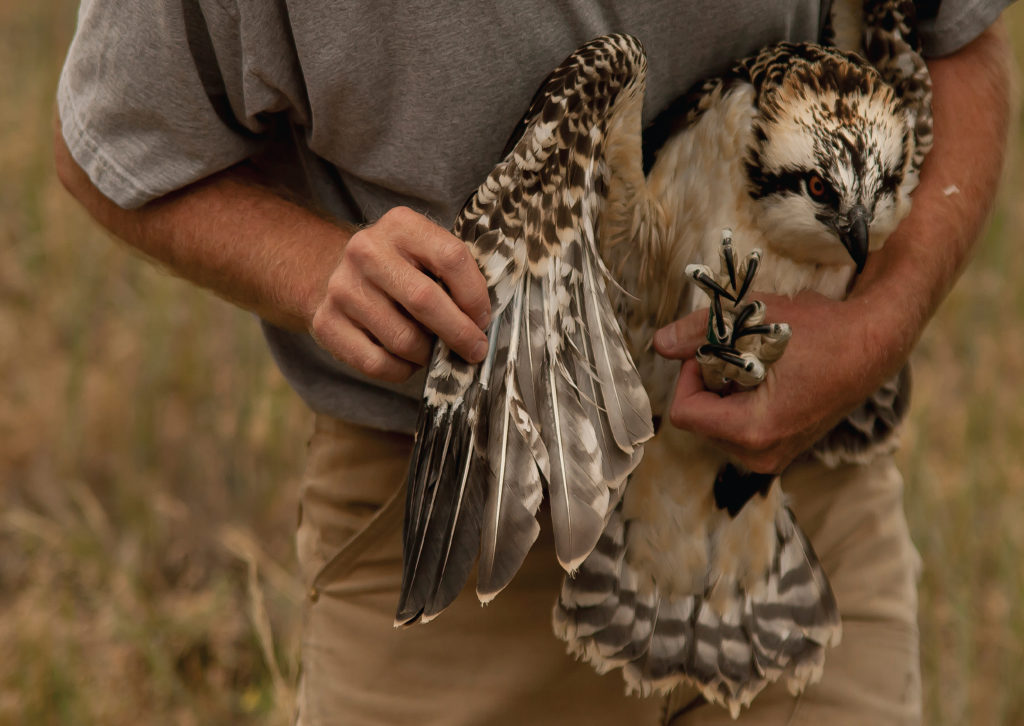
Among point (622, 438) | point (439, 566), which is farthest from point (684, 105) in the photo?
point (439, 566)

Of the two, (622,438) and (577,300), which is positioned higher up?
(577,300)

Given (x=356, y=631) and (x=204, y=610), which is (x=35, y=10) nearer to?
(x=204, y=610)

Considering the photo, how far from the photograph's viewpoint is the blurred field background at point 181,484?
3.46 m

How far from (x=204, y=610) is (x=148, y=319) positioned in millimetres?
1284

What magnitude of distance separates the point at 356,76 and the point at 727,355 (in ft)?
2.60

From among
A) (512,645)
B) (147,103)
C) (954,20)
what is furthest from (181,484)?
(954,20)

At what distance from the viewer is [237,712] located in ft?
11.8

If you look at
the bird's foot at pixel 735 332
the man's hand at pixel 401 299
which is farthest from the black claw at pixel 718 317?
the man's hand at pixel 401 299

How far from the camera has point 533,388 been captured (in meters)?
1.84

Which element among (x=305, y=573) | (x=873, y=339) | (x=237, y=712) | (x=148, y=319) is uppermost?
(x=873, y=339)

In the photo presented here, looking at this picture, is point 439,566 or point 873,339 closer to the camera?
point 439,566

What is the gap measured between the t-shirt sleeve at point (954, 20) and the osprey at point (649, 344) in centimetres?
12

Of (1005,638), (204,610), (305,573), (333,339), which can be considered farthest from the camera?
(204,610)

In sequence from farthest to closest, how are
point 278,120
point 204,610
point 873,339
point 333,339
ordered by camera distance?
point 204,610
point 278,120
point 873,339
point 333,339
